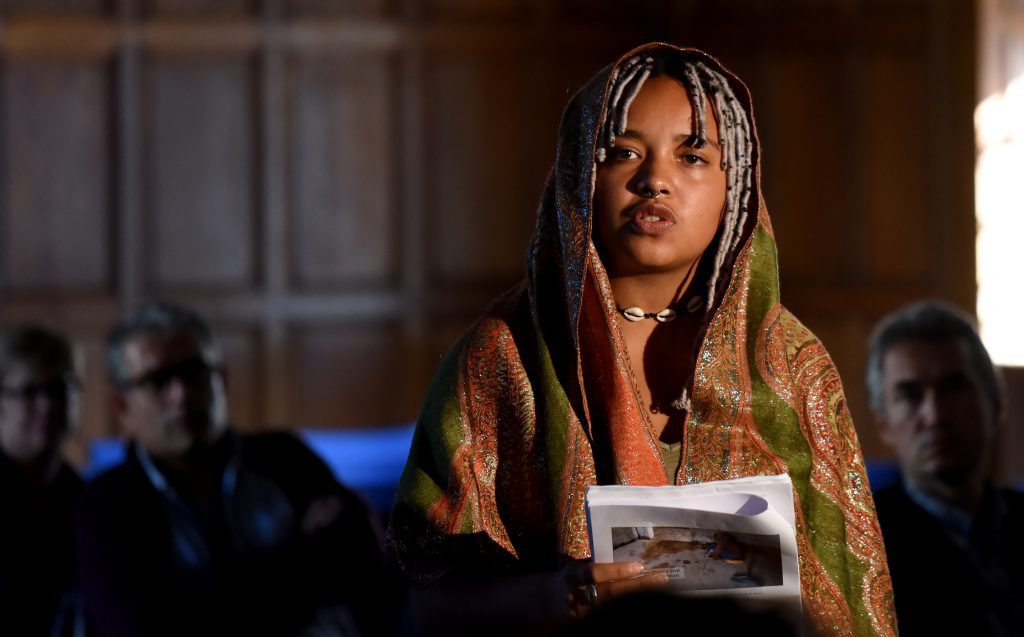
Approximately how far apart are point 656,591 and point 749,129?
1.03m

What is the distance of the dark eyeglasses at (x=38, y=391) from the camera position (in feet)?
11.7

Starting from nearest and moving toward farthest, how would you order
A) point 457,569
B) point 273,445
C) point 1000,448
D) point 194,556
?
1. point 457,569
2. point 194,556
3. point 273,445
4. point 1000,448

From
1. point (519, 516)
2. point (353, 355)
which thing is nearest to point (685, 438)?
point (519, 516)

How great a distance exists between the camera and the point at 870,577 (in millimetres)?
1697

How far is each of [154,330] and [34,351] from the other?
1.36 ft

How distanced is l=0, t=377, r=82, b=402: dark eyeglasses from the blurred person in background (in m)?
2.21

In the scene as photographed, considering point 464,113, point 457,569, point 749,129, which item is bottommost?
point 457,569

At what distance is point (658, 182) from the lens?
64.2 inches

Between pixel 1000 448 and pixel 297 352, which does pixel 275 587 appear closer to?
pixel 297 352

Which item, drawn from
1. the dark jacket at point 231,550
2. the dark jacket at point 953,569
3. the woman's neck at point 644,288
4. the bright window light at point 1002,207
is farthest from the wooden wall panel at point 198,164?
the woman's neck at point 644,288

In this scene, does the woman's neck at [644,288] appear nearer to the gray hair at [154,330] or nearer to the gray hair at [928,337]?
the gray hair at [928,337]

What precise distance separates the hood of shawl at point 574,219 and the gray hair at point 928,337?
117 centimetres

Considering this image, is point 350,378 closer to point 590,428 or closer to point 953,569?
point 953,569

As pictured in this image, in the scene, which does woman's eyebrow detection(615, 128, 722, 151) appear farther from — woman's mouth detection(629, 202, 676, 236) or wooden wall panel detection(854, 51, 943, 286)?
wooden wall panel detection(854, 51, 943, 286)
